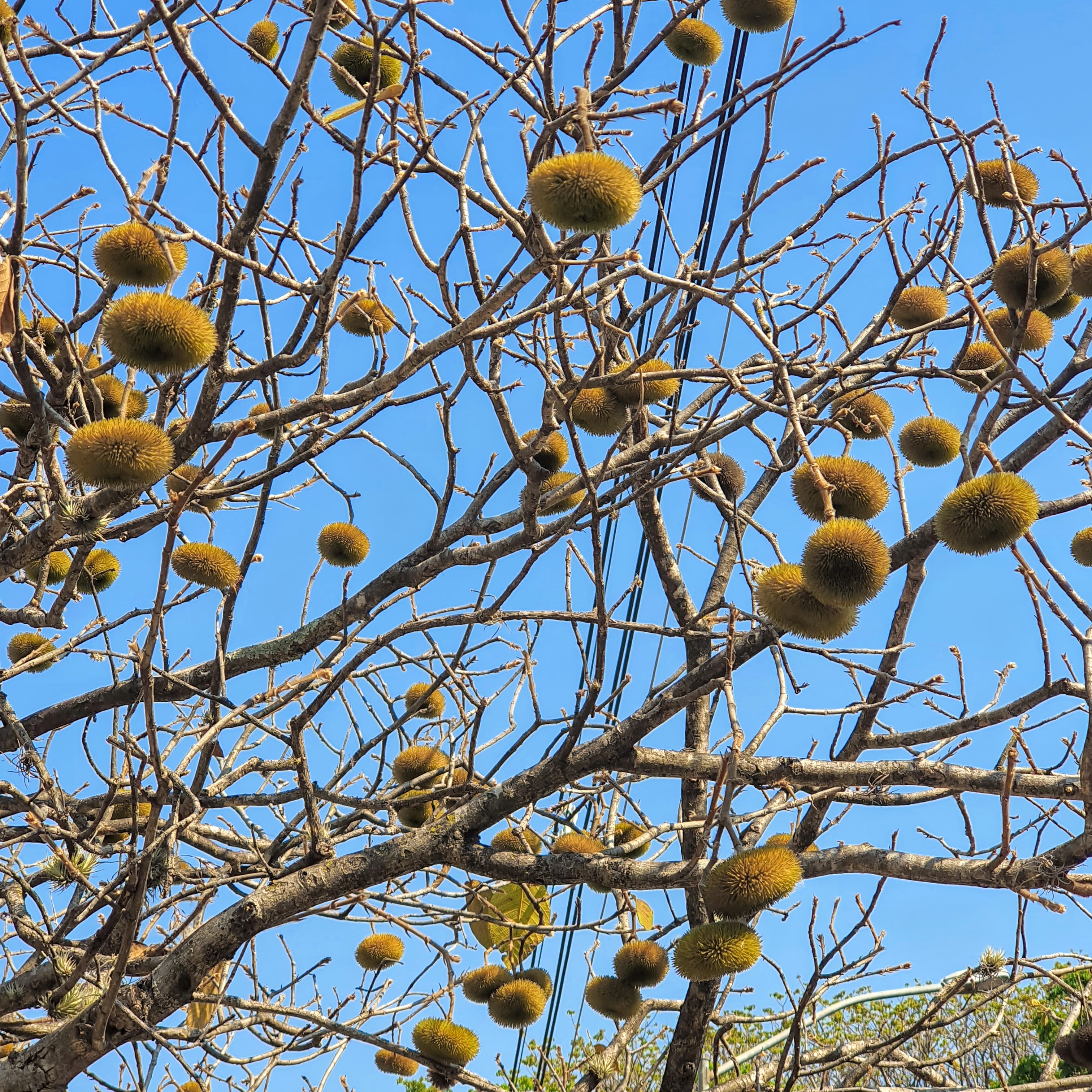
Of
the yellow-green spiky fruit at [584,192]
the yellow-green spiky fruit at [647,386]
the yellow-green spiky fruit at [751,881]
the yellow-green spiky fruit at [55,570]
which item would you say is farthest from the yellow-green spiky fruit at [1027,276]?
the yellow-green spiky fruit at [55,570]

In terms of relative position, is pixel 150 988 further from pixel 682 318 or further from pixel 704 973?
pixel 682 318

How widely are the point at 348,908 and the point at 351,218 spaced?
2.78 meters

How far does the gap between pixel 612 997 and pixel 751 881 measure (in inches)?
68.9

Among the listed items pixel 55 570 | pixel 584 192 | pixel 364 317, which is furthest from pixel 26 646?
pixel 584 192

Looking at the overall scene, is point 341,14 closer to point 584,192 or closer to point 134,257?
point 134,257

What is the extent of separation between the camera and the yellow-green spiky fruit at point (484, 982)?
14.0 ft

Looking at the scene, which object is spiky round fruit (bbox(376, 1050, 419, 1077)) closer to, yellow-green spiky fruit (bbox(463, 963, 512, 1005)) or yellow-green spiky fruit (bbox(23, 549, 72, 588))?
yellow-green spiky fruit (bbox(463, 963, 512, 1005))

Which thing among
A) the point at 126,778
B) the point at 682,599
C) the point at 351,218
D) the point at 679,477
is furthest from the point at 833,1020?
the point at 351,218

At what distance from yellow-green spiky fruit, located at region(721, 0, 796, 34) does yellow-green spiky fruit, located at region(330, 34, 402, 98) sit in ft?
3.83

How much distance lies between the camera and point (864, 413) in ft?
14.0

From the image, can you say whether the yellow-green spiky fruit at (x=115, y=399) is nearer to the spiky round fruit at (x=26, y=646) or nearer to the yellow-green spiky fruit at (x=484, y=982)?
the spiky round fruit at (x=26, y=646)

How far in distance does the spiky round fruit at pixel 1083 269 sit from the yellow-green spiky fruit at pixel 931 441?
755 mm

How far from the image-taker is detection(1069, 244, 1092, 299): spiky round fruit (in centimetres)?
434

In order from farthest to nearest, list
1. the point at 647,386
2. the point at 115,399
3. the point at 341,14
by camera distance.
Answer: the point at 341,14 → the point at 115,399 → the point at 647,386
